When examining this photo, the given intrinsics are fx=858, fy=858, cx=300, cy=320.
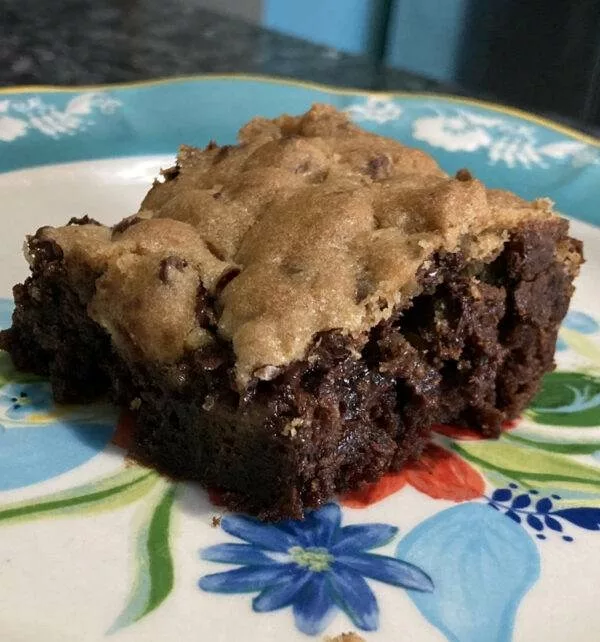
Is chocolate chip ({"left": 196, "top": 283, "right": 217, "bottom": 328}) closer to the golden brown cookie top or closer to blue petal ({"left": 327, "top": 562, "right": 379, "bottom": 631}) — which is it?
the golden brown cookie top

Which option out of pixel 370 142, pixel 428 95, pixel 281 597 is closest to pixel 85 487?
pixel 281 597

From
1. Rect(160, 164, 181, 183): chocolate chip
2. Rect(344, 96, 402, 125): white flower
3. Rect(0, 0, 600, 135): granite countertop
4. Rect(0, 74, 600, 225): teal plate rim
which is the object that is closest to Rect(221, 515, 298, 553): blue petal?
Rect(160, 164, 181, 183): chocolate chip

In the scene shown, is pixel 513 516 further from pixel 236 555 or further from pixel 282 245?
pixel 282 245

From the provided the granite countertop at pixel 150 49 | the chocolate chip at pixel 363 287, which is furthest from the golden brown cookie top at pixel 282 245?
the granite countertop at pixel 150 49

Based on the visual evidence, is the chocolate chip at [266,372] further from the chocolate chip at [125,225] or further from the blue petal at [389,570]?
the chocolate chip at [125,225]

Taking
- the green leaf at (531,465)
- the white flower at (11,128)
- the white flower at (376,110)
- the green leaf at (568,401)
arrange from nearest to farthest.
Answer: the green leaf at (531,465) → the green leaf at (568,401) → the white flower at (11,128) → the white flower at (376,110)

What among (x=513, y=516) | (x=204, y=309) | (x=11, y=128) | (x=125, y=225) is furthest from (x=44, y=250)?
(x=11, y=128)
